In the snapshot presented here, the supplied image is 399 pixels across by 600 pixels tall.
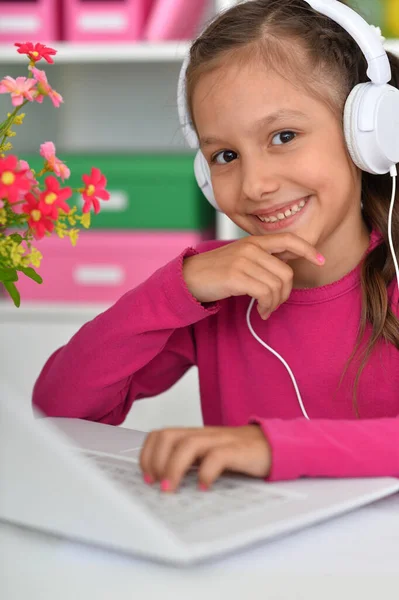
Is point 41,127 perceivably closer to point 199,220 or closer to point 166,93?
point 166,93

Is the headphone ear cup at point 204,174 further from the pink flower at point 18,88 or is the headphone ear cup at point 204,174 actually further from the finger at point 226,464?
the finger at point 226,464

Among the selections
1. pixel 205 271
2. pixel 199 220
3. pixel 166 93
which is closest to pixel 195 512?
pixel 205 271

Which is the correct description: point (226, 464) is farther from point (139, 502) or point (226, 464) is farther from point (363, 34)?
point (363, 34)

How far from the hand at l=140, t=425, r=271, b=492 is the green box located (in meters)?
1.57

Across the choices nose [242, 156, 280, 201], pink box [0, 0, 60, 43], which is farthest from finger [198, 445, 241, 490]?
pink box [0, 0, 60, 43]

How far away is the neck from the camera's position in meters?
1.19

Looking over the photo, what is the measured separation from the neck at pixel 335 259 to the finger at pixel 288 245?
0.15m

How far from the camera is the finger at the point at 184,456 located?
65 cm

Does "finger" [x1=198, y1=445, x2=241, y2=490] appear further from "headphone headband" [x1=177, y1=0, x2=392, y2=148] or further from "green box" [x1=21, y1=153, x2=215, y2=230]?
"green box" [x1=21, y1=153, x2=215, y2=230]

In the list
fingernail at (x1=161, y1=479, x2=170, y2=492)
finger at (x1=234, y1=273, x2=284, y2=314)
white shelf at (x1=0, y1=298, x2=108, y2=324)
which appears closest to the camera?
fingernail at (x1=161, y1=479, x2=170, y2=492)

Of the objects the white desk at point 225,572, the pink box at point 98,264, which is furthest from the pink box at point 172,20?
the white desk at point 225,572

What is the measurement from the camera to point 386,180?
3.98ft

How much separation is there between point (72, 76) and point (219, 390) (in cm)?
175

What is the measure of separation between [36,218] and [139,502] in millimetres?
253
